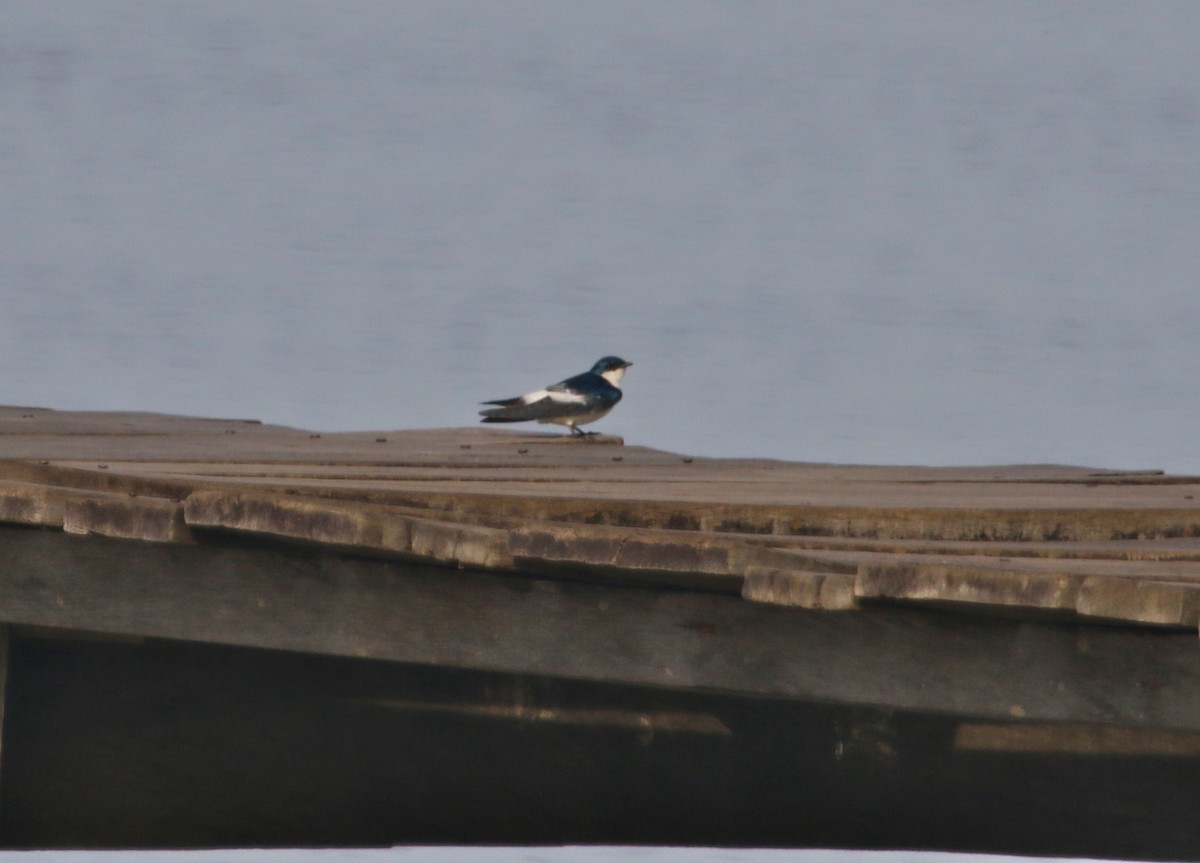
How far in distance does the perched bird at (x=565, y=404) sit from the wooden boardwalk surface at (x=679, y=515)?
3.91 feet

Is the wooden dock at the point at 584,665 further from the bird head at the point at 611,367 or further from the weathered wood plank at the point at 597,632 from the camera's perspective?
the bird head at the point at 611,367

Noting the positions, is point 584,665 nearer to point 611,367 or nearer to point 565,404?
point 565,404

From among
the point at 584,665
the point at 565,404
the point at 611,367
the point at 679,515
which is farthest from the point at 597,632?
the point at 611,367

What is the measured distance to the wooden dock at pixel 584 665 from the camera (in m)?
3.36

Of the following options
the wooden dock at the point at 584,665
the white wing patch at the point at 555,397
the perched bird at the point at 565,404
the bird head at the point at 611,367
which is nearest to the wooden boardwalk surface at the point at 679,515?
the wooden dock at the point at 584,665

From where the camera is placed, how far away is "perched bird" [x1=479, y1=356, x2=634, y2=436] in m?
8.31

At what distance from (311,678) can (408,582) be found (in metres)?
0.73

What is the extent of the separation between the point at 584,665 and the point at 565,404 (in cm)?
480

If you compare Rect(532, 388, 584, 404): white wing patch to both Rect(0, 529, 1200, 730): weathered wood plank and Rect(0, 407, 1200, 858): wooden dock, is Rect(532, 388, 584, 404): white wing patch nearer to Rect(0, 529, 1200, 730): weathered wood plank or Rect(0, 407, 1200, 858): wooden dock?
Rect(0, 407, 1200, 858): wooden dock

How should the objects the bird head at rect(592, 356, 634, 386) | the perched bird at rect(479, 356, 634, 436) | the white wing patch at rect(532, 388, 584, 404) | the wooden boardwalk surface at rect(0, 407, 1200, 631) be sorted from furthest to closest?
the bird head at rect(592, 356, 634, 386) < the white wing patch at rect(532, 388, 584, 404) < the perched bird at rect(479, 356, 634, 436) < the wooden boardwalk surface at rect(0, 407, 1200, 631)

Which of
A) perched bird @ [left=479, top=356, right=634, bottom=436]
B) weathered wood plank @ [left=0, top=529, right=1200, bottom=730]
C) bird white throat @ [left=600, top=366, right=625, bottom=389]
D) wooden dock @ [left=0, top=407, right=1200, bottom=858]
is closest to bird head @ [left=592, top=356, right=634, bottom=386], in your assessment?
bird white throat @ [left=600, top=366, right=625, bottom=389]

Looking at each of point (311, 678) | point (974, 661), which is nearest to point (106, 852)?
point (311, 678)

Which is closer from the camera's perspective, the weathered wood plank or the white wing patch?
the weathered wood plank

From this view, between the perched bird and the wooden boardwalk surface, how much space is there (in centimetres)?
119
